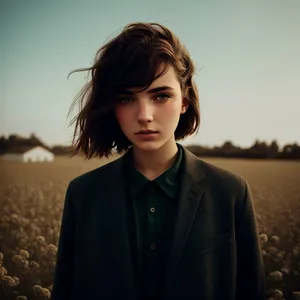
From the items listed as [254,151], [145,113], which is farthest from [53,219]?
[254,151]

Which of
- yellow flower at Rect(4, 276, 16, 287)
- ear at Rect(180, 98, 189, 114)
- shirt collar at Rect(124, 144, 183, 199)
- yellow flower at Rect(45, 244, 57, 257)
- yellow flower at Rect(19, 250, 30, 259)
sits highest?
ear at Rect(180, 98, 189, 114)

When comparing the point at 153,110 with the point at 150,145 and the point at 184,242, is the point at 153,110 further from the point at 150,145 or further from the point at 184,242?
the point at 184,242

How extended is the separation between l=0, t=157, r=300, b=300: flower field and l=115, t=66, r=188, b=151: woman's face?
43 cm

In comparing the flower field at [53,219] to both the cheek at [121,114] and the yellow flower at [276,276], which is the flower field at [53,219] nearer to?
the yellow flower at [276,276]

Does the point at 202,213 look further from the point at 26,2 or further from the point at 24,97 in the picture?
the point at 26,2

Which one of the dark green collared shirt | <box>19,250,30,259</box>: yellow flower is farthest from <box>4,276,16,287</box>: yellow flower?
the dark green collared shirt

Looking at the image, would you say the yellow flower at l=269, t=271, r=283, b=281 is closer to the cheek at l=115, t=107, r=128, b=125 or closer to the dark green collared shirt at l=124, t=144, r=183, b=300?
the dark green collared shirt at l=124, t=144, r=183, b=300

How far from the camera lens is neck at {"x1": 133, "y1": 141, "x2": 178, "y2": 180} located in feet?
4.18

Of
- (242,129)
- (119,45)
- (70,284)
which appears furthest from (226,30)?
(70,284)

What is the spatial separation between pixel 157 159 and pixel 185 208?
21cm

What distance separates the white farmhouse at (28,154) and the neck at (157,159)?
1.94 ft

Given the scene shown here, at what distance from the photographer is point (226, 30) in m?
1.54

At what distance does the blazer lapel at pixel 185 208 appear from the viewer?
45.6 inches

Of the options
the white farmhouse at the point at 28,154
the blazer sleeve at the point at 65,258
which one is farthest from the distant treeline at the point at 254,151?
the white farmhouse at the point at 28,154
